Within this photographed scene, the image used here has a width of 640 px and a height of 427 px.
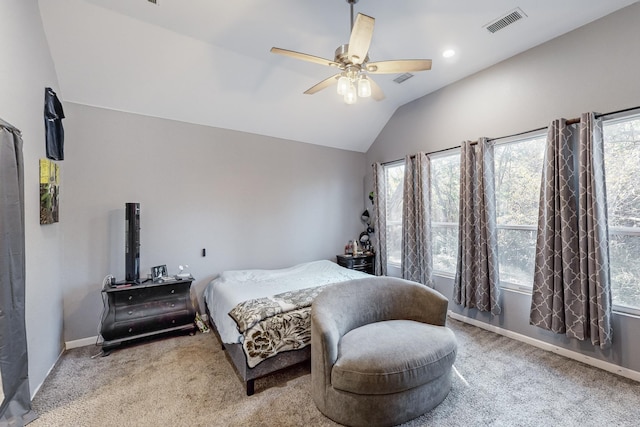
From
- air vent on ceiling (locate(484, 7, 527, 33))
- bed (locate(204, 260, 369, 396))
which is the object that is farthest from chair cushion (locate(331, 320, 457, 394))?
air vent on ceiling (locate(484, 7, 527, 33))

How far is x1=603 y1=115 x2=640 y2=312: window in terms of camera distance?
2404 millimetres

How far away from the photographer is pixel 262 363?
2.21 m

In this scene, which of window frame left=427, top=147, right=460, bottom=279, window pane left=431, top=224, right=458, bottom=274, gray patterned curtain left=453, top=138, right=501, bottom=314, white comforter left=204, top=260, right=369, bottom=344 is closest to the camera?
white comforter left=204, top=260, right=369, bottom=344

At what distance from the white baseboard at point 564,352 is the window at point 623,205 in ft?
1.73

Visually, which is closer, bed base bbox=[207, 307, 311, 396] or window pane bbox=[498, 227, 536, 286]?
bed base bbox=[207, 307, 311, 396]

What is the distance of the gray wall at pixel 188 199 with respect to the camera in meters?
3.05

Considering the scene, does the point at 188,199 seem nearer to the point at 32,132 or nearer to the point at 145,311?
the point at 145,311

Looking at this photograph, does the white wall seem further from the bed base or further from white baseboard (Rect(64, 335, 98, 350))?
the bed base

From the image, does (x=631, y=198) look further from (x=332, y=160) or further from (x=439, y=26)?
(x=332, y=160)

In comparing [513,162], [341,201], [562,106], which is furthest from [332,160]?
[562,106]

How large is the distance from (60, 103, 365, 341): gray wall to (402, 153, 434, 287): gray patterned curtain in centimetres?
123

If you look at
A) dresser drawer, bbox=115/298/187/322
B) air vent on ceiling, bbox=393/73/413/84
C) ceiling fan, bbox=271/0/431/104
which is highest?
air vent on ceiling, bbox=393/73/413/84

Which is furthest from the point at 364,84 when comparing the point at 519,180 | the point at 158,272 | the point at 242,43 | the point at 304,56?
the point at 158,272

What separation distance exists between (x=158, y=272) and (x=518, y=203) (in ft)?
14.3
